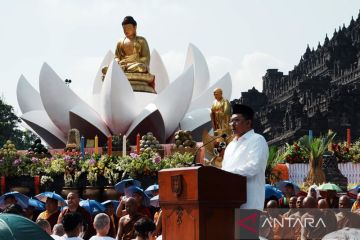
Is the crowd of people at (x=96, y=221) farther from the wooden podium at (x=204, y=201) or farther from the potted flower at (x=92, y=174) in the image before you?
the potted flower at (x=92, y=174)

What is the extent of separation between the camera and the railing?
18656 mm

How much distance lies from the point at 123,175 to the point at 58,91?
11566 millimetres

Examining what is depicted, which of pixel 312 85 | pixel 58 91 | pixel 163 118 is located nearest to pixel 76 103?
pixel 58 91

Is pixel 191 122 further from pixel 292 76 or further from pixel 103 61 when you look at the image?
pixel 292 76

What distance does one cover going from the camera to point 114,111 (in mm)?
27109

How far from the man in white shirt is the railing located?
489 inches

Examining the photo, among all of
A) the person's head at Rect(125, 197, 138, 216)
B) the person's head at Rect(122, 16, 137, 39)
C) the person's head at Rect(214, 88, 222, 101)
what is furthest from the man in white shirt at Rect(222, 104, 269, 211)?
the person's head at Rect(122, 16, 137, 39)

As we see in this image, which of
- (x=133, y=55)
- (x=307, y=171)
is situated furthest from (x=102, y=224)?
(x=133, y=55)

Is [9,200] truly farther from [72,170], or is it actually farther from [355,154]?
[355,154]

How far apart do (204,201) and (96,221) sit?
86.7 inches

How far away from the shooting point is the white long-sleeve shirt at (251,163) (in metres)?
5.78

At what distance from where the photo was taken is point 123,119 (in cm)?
2725

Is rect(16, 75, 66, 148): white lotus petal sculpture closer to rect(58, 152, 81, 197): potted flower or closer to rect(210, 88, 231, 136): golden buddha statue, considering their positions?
rect(210, 88, 231, 136): golden buddha statue

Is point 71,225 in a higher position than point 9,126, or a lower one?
lower
